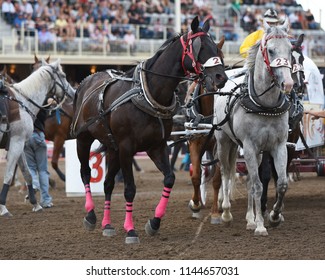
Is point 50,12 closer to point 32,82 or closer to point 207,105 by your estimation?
point 32,82

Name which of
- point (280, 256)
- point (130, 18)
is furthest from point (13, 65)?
point (280, 256)

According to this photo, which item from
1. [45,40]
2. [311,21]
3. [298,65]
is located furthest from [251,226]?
[311,21]

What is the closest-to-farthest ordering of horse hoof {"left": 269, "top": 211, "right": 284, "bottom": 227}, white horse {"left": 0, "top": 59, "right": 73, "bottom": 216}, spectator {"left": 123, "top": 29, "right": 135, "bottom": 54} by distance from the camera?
1. horse hoof {"left": 269, "top": 211, "right": 284, "bottom": 227}
2. white horse {"left": 0, "top": 59, "right": 73, "bottom": 216}
3. spectator {"left": 123, "top": 29, "right": 135, "bottom": 54}

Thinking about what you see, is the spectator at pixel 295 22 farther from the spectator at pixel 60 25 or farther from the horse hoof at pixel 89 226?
the horse hoof at pixel 89 226

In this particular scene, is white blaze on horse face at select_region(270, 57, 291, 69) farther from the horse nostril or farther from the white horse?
the white horse

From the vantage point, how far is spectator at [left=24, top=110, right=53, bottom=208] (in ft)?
41.7

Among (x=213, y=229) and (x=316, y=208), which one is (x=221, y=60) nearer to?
(x=213, y=229)

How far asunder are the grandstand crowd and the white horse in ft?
48.5

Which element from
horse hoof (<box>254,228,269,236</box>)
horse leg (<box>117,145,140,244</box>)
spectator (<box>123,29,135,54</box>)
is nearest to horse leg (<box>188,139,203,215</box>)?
horse hoof (<box>254,228,269,236</box>)

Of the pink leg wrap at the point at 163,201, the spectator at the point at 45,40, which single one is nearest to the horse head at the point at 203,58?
the pink leg wrap at the point at 163,201

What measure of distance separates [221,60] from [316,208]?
4343 mm

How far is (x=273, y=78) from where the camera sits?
8430 mm

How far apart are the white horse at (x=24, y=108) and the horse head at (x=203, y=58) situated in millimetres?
4109

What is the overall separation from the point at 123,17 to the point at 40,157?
58.1 feet
